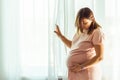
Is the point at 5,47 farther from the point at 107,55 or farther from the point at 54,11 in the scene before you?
the point at 107,55

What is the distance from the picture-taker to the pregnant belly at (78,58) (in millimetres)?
1940

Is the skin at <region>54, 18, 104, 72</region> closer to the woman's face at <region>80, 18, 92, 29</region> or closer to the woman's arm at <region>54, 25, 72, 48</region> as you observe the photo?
the woman's face at <region>80, 18, 92, 29</region>

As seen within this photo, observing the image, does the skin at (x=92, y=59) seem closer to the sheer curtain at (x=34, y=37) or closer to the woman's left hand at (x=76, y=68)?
the woman's left hand at (x=76, y=68)

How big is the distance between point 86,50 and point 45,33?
0.69 m

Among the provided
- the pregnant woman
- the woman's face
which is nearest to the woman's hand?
the pregnant woman

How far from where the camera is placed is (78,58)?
1958 mm

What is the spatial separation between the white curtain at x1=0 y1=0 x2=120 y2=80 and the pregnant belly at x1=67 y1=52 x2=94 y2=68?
492 mm

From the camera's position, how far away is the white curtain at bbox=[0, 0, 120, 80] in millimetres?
2467

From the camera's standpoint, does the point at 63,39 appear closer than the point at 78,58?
No

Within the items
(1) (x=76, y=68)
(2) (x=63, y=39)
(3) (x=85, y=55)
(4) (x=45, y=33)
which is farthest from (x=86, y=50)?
(4) (x=45, y=33)

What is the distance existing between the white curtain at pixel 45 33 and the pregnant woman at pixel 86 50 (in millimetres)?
505

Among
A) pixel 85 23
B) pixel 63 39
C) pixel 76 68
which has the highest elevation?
pixel 85 23

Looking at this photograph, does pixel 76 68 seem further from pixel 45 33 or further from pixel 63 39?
pixel 45 33

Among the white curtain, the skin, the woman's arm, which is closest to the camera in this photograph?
the skin
